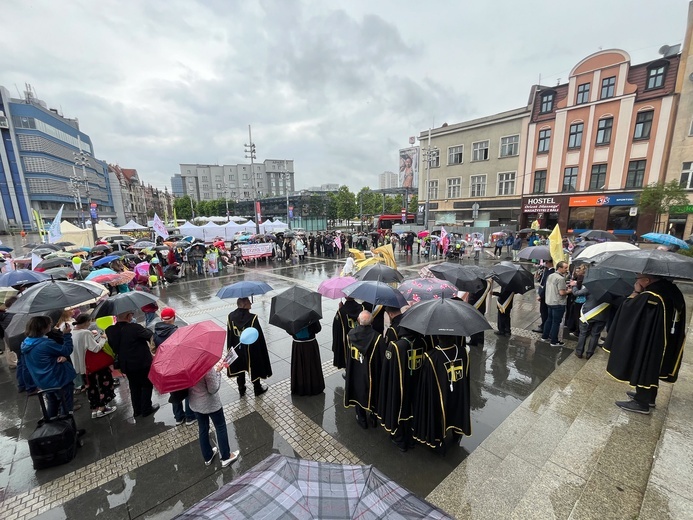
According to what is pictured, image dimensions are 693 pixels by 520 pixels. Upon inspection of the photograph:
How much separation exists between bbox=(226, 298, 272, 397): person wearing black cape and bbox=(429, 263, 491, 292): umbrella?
4.27 metres

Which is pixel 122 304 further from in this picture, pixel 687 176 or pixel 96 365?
pixel 687 176

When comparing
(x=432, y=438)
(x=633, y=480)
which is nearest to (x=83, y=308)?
(x=432, y=438)

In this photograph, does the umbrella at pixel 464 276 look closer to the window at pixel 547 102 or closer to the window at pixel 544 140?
the window at pixel 544 140

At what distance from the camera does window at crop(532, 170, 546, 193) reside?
101 ft

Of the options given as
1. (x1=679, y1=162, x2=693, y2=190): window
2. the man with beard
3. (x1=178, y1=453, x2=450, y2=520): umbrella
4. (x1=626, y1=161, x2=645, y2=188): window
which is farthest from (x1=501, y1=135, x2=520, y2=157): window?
Result: (x1=178, y1=453, x2=450, y2=520): umbrella

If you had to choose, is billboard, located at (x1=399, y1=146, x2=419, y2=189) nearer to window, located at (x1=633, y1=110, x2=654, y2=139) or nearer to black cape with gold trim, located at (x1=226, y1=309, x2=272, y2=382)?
window, located at (x1=633, y1=110, x2=654, y2=139)

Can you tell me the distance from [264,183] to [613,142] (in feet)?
333

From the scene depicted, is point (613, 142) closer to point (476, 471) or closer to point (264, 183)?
point (476, 471)

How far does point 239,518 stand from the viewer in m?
1.33

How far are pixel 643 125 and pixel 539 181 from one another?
832 cm

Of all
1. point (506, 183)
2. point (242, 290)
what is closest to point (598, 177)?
point (506, 183)

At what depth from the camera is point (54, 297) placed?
13.9 feet

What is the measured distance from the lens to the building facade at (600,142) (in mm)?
24531

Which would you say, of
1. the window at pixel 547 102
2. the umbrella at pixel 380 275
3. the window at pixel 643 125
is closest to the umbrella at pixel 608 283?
the umbrella at pixel 380 275
